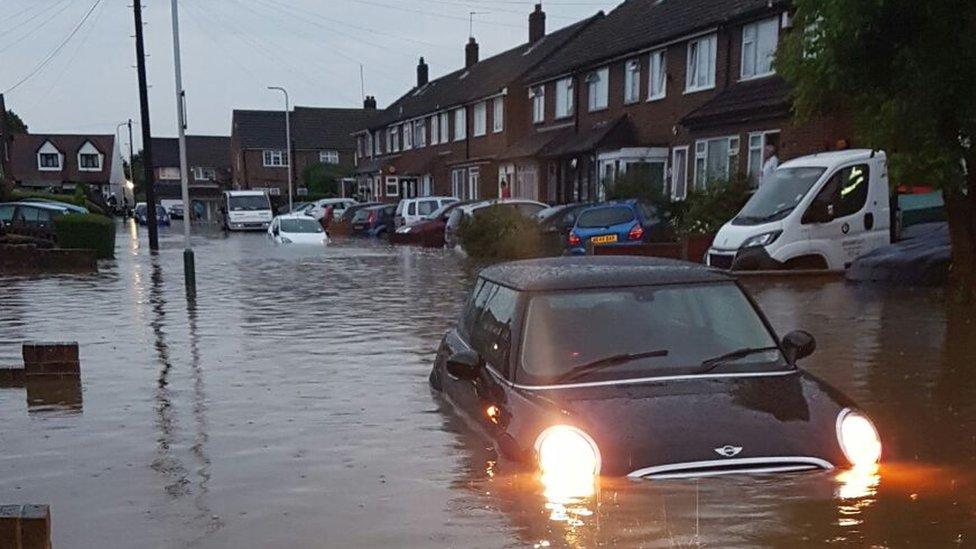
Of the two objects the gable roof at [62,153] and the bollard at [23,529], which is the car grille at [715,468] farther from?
the gable roof at [62,153]

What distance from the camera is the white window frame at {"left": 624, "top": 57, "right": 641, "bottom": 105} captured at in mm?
30188

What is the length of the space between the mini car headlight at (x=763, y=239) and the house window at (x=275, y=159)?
69.8 metres

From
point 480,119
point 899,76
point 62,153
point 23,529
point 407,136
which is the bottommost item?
point 23,529

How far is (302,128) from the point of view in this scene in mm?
81375

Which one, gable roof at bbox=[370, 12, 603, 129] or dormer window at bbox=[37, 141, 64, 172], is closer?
gable roof at bbox=[370, 12, 603, 129]

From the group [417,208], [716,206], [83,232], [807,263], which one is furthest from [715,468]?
[417,208]

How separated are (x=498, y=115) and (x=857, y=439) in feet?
130

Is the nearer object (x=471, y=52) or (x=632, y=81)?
(x=632, y=81)

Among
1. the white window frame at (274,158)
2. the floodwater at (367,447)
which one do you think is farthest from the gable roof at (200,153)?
the floodwater at (367,447)

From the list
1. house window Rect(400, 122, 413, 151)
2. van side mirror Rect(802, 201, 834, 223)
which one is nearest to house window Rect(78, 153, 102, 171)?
house window Rect(400, 122, 413, 151)

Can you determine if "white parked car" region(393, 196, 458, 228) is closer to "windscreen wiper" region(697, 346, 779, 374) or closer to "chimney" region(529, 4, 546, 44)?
"chimney" region(529, 4, 546, 44)

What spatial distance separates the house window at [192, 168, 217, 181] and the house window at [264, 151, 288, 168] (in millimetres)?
20872

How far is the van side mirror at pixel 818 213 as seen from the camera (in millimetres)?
14445

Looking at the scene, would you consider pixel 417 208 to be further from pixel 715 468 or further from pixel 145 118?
pixel 715 468
